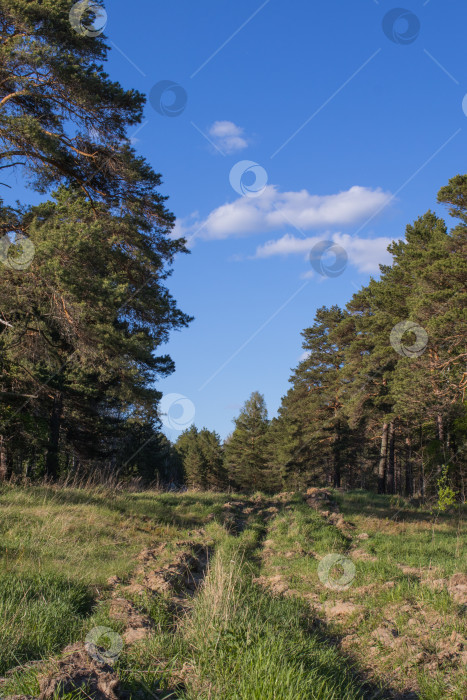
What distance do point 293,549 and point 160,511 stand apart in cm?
429

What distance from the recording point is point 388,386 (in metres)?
28.2

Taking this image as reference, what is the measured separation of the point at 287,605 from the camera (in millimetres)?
5738

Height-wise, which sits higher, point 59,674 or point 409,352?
point 409,352

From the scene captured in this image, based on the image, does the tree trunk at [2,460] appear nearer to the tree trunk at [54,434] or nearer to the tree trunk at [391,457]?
the tree trunk at [54,434]

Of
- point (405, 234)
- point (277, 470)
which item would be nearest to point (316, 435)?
point (277, 470)

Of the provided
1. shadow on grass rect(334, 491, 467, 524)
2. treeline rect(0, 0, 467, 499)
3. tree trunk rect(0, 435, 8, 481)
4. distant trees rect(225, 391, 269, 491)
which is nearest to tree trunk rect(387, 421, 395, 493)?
treeline rect(0, 0, 467, 499)

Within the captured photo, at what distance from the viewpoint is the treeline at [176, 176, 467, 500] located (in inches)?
719

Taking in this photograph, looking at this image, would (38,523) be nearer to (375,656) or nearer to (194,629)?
(194,629)

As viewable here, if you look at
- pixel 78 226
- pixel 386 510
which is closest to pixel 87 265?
pixel 78 226

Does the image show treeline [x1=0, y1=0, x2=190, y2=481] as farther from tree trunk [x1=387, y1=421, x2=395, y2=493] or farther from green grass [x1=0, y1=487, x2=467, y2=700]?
tree trunk [x1=387, y1=421, x2=395, y2=493]

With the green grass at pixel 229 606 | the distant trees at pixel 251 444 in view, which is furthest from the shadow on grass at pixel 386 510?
the distant trees at pixel 251 444

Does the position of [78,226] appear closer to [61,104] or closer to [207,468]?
[61,104]

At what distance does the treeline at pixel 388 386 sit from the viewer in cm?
1825

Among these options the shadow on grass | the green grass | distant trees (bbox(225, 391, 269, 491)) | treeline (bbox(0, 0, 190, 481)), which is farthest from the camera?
distant trees (bbox(225, 391, 269, 491))
